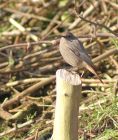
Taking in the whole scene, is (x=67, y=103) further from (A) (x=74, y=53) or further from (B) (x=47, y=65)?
(B) (x=47, y=65)

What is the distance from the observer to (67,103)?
2.73 meters

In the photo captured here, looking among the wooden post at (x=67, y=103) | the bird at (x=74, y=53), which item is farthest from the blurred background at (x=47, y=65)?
the wooden post at (x=67, y=103)

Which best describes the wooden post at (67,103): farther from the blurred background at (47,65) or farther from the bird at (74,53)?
the blurred background at (47,65)

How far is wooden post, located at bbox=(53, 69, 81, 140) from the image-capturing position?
8.89 ft

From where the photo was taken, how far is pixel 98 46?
181 inches

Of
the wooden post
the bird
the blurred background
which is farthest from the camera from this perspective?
the blurred background

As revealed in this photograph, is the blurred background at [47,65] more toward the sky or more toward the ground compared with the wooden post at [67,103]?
more toward the sky

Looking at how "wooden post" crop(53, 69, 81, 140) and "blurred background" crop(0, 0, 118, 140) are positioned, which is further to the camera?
"blurred background" crop(0, 0, 118, 140)

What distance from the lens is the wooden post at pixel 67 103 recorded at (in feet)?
8.89

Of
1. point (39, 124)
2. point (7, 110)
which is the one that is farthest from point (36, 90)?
point (39, 124)

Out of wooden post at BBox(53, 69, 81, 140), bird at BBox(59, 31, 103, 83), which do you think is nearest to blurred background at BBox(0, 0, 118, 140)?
bird at BBox(59, 31, 103, 83)

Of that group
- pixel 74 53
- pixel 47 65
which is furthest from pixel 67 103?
pixel 47 65

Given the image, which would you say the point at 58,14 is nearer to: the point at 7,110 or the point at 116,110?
the point at 7,110

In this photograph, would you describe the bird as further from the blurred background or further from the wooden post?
the blurred background
